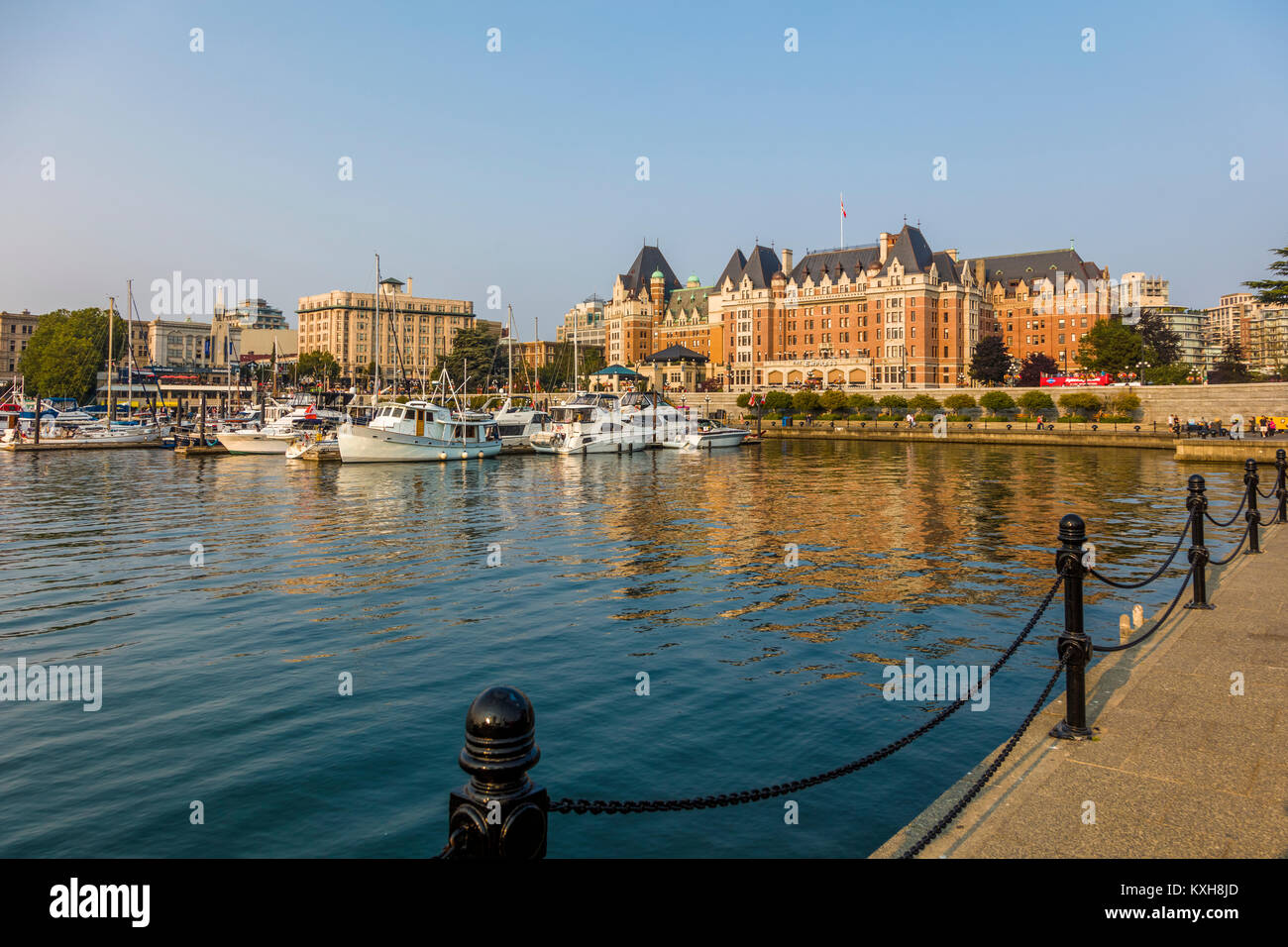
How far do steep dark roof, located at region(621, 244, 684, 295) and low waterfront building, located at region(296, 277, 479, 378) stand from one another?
4080 cm

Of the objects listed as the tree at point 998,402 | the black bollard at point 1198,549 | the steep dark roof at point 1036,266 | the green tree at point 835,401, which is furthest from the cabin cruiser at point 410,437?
the steep dark roof at point 1036,266

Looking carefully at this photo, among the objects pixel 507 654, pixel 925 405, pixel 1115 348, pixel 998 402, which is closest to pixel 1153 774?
pixel 507 654

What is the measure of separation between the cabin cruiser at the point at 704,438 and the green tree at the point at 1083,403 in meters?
33.7

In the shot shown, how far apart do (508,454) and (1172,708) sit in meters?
57.6

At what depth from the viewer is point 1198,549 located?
1049 cm

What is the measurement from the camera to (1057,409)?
8431 centimetres

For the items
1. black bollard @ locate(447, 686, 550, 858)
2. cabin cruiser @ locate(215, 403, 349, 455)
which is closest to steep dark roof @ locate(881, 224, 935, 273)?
cabin cruiser @ locate(215, 403, 349, 455)

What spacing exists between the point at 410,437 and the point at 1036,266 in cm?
11223

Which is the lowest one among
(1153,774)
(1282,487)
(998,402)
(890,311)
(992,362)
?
(1153,774)

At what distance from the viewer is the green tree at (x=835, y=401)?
96.8 metres

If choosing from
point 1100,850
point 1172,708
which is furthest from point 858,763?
point 1172,708

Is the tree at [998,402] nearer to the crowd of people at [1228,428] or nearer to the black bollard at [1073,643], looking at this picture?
the crowd of people at [1228,428]

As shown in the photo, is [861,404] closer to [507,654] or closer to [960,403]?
[960,403]
